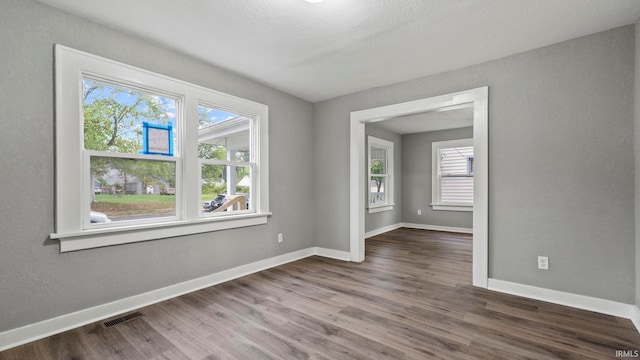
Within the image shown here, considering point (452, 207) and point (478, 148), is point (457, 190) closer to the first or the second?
point (452, 207)

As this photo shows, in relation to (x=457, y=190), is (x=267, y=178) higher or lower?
higher

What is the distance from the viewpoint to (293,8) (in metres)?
2.17

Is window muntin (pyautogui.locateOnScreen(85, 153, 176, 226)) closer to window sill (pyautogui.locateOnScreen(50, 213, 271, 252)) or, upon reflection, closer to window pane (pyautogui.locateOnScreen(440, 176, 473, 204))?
window sill (pyautogui.locateOnScreen(50, 213, 271, 252))

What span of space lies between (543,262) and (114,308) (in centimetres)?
406

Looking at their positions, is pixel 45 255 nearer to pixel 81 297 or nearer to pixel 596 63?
pixel 81 297

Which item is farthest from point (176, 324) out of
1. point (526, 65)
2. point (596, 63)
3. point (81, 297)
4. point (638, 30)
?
point (638, 30)

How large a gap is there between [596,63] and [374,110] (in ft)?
7.36

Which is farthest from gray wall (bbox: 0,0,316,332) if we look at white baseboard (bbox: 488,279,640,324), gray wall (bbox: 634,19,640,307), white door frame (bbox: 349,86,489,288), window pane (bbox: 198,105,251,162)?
gray wall (bbox: 634,19,640,307)

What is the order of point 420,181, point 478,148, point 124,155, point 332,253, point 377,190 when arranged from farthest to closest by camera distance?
1. point 420,181
2. point 377,190
3. point 332,253
4. point 478,148
5. point 124,155

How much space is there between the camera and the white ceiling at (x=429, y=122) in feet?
17.2

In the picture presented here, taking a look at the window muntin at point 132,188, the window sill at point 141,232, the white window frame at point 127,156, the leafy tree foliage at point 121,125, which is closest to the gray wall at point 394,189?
the white window frame at point 127,156

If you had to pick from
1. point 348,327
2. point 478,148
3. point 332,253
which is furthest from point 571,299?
point 332,253

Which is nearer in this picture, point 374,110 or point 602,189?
point 602,189

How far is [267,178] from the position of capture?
3.87 meters
